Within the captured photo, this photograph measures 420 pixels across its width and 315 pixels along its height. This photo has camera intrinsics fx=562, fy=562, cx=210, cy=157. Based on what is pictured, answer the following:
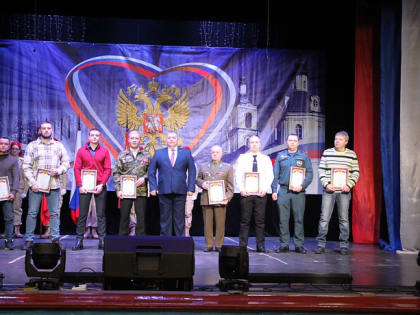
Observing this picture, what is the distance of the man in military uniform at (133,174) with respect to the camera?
7121mm

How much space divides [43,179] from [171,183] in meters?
1.60

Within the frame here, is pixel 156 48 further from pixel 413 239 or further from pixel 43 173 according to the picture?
pixel 413 239

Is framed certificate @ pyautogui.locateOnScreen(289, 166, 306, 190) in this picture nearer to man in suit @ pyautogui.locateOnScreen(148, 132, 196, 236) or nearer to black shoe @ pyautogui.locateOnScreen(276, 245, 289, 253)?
black shoe @ pyautogui.locateOnScreen(276, 245, 289, 253)

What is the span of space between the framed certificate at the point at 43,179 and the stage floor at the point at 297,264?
807 mm

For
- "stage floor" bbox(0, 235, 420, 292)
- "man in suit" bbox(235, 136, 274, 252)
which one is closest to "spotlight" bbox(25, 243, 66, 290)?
"stage floor" bbox(0, 235, 420, 292)

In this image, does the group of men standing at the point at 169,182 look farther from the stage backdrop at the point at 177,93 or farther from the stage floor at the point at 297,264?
the stage backdrop at the point at 177,93

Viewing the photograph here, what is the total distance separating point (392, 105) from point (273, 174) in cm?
220

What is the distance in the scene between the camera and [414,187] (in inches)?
312

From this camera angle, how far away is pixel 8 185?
6.97 metres

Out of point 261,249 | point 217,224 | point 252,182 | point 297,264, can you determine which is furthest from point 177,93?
point 297,264

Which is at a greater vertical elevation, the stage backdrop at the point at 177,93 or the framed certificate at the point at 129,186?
the stage backdrop at the point at 177,93

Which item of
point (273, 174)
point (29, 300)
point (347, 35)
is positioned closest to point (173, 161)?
point (273, 174)

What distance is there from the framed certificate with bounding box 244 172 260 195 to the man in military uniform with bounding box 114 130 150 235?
130 cm

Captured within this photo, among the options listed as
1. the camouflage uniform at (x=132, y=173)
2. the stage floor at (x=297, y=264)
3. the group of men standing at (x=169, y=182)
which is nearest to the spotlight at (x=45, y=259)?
the stage floor at (x=297, y=264)
